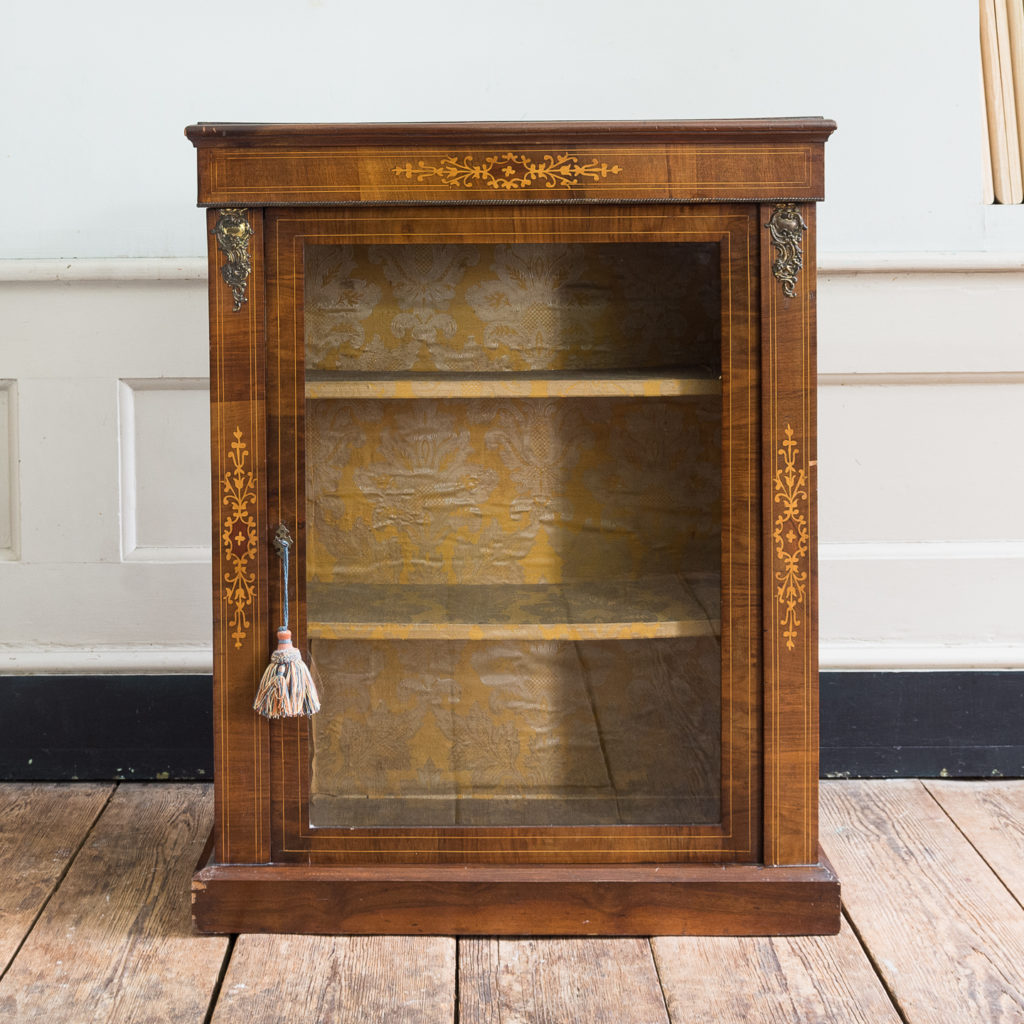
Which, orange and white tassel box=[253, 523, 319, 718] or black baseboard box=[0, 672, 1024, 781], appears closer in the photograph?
orange and white tassel box=[253, 523, 319, 718]

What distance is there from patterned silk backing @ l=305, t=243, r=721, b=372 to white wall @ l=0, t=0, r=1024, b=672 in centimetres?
43

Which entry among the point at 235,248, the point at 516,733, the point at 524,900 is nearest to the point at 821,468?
the point at 516,733

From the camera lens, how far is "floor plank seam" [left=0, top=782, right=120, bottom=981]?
984 mm

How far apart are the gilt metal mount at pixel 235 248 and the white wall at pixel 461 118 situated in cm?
40

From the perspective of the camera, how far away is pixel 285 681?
0.98m

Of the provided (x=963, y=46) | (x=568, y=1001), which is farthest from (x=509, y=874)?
(x=963, y=46)

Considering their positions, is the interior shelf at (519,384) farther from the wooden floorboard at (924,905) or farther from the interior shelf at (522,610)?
the wooden floorboard at (924,905)

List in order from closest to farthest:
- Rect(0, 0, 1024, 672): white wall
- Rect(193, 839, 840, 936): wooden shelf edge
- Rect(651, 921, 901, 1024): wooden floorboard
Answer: Rect(651, 921, 901, 1024): wooden floorboard < Rect(193, 839, 840, 936): wooden shelf edge < Rect(0, 0, 1024, 672): white wall

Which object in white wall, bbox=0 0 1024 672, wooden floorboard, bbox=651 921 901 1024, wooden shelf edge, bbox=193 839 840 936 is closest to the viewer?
wooden floorboard, bbox=651 921 901 1024

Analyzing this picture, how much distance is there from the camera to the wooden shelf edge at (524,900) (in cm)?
101

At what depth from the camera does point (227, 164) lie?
3.16 ft

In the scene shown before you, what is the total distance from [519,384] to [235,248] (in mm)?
290

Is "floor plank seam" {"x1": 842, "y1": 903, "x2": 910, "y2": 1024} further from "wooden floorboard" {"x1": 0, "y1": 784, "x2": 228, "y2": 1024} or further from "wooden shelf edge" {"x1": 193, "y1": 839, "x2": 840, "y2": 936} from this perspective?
"wooden floorboard" {"x1": 0, "y1": 784, "x2": 228, "y2": 1024}

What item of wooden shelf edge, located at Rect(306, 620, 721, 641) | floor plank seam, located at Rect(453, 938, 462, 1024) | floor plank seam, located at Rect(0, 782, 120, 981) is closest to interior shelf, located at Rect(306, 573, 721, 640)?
wooden shelf edge, located at Rect(306, 620, 721, 641)
